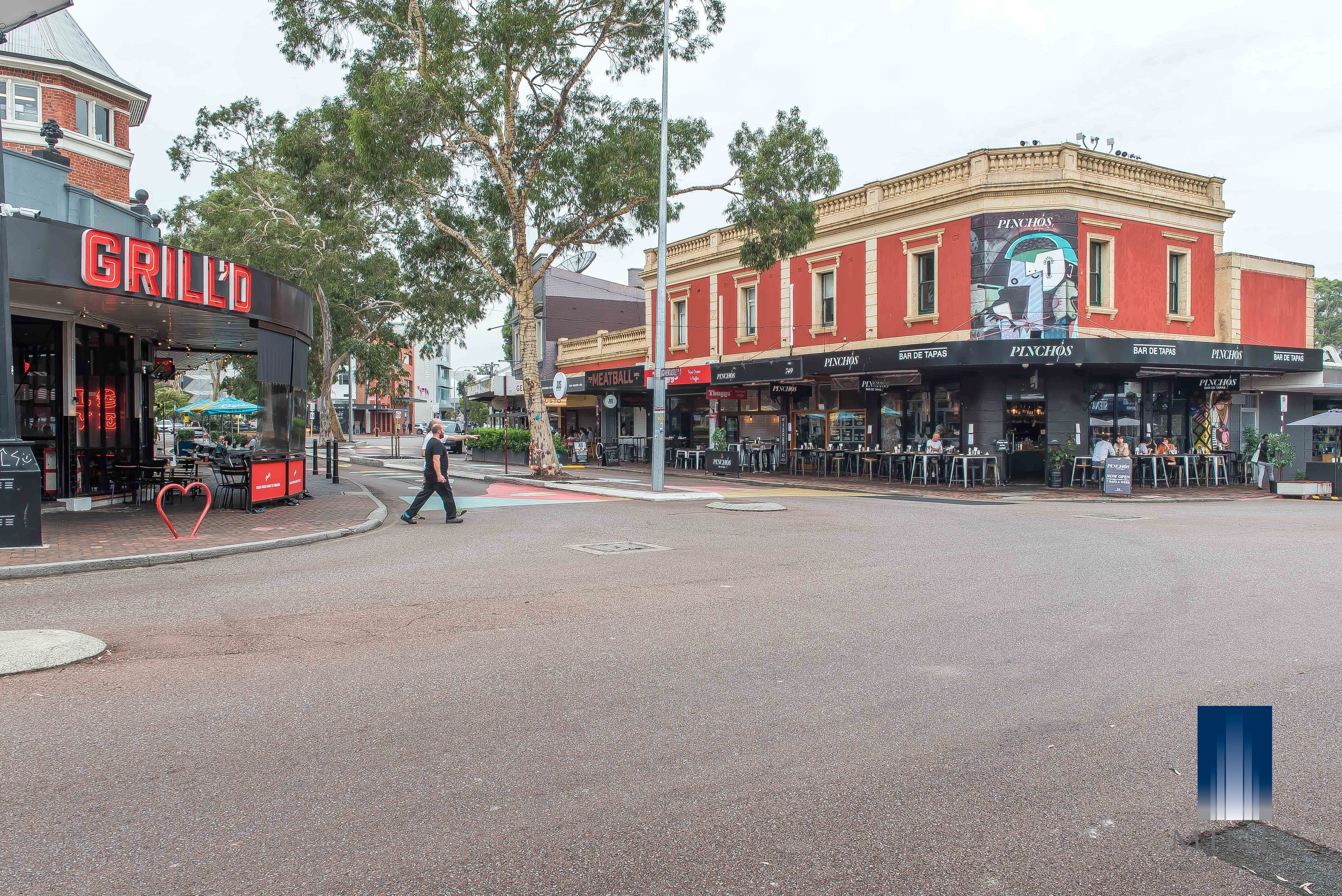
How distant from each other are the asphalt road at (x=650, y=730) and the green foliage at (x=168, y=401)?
6027 cm

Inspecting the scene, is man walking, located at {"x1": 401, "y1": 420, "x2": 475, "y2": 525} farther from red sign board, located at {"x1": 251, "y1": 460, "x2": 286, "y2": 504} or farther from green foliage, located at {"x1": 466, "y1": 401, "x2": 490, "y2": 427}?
green foliage, located at {"x1": 466, "y1": 401, "x2": 490, "y2": 427}

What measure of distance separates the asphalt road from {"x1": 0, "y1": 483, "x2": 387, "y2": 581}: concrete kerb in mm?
452

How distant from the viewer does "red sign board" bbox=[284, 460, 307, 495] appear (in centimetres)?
1722

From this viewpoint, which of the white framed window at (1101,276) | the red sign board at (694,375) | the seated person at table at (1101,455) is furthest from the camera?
the red sign board at (694,375)

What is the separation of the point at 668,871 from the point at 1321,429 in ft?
114

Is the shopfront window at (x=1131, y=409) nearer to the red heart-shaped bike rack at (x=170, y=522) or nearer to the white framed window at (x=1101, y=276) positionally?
the white framed window at (x=1101, y=276)

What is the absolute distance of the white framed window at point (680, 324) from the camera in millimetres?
35750

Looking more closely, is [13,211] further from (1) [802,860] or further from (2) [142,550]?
(1) [802,860]

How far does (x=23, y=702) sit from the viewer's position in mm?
5230

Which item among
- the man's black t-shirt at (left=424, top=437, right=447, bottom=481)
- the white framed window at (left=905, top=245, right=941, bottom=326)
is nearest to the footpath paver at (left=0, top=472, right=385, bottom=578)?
the man's black t-shirt at (left=424, top=437, right=447, bottom=481)

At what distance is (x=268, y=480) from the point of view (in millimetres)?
16125

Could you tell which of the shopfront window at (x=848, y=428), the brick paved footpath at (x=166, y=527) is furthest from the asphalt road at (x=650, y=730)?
the shopfront window at (x=848, y=428)

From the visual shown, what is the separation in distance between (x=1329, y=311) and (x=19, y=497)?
94.2 metres

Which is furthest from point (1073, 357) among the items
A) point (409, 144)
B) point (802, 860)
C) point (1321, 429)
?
point (802, 860)
